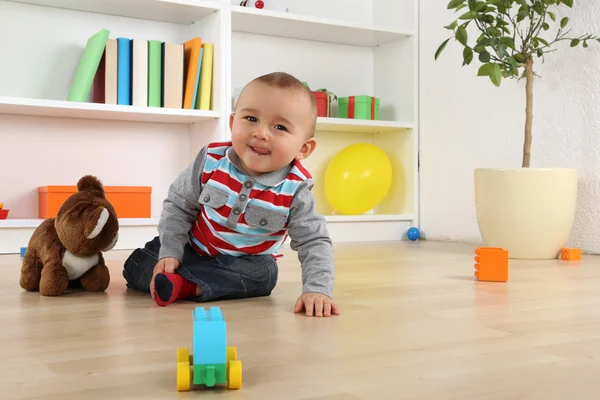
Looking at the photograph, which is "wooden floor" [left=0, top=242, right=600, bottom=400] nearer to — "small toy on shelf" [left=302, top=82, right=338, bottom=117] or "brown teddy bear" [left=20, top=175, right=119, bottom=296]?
Answer: "brown teddy bear" [left=20, top=175, right=119, bottom=296]

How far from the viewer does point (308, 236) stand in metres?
1.24

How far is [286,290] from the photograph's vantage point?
1.45m

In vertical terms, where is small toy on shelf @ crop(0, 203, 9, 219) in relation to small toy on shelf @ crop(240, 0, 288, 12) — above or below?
below

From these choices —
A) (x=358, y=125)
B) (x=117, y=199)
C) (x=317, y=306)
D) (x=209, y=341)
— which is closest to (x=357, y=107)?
(x=358, y=125)

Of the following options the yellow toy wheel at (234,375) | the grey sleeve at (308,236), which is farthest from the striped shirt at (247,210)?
the yellow toy wheel at (234,375)

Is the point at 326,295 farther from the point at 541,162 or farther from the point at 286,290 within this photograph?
the point at 541,162

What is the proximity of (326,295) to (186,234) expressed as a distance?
0.33 meters

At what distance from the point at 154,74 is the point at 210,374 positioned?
1.97 m

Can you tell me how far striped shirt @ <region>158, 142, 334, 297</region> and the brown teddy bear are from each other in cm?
13

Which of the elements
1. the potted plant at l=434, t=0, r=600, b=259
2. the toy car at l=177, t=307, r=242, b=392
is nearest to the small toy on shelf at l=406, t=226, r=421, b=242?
the potted plant at l=434, t=0, r=600, b=259

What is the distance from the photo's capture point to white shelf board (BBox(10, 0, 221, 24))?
2.50 meters

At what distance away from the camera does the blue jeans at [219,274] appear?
4.22 feet

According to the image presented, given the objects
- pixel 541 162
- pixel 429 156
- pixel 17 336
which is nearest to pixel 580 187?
pixel 541 162

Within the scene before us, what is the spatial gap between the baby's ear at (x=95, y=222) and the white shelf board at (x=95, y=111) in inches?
42.2
